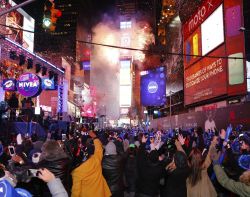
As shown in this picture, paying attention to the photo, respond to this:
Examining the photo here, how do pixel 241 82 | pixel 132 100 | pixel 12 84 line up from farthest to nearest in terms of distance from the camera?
1. pixel 132 100
2. pixel 12 84
3. pixel 241 82

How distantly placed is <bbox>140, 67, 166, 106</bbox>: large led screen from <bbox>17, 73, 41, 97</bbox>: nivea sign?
2525cm

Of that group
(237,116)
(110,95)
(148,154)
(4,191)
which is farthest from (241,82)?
(110,95)

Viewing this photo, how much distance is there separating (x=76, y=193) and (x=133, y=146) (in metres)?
4.76

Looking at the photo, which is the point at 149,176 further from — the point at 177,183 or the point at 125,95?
the point at 125,95

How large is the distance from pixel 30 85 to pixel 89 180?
1925cm

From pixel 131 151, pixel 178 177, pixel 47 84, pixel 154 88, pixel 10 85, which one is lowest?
pixel 178 177

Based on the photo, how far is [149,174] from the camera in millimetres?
6387

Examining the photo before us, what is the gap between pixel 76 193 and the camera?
533cm

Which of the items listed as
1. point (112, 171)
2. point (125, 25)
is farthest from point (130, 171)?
point (125, 25)

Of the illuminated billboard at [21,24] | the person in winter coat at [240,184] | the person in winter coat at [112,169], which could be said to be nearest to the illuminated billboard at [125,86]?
the illuminated billboard at [21,24]

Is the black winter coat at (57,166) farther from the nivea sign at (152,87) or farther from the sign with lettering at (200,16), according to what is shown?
the nivea sign at (152,87)

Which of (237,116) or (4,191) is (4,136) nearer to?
(237,116)

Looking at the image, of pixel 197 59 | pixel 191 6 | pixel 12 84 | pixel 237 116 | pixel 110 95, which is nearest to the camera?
pixel 237 116

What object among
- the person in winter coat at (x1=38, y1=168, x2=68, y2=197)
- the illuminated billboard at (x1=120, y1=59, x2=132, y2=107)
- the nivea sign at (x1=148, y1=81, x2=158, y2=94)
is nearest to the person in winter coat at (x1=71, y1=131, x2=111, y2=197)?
the person in winter coat at (x1=38, y1=168, x2=68, y2=197)
